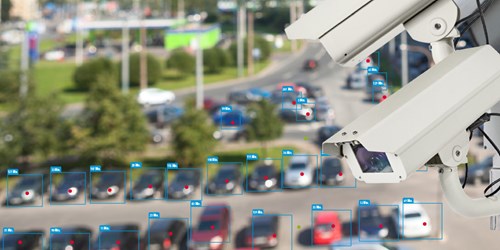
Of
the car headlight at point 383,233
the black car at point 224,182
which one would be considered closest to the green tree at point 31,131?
the black car at point 224,182

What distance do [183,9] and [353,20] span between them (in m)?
20.9

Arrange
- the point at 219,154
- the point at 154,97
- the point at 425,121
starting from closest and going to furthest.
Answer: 1. the point at 425,121
2. the point at 219,154
3. the point at 154,97

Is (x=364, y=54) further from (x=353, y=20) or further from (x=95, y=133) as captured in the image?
(x=95, y=133)

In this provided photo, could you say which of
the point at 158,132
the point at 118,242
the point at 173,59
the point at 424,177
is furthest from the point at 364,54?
the point at 173,59

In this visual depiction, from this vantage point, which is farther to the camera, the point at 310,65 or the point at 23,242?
the point at 310,65

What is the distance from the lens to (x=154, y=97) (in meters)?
14.7

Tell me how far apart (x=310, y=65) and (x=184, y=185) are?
31.1 feet

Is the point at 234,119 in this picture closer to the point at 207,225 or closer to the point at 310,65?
the point at 207,225

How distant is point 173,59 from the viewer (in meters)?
17.0

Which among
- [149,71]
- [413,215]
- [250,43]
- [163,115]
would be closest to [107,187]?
[413,215]

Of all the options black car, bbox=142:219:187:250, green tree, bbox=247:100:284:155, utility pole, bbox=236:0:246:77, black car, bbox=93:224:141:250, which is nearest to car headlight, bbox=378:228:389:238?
black car, bbox=142:219:187:250

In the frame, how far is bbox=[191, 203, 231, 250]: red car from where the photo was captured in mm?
5070

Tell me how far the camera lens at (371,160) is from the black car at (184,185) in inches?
219

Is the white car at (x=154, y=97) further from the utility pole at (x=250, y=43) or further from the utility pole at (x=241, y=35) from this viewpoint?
the utility pole at (x=250, y=43)
